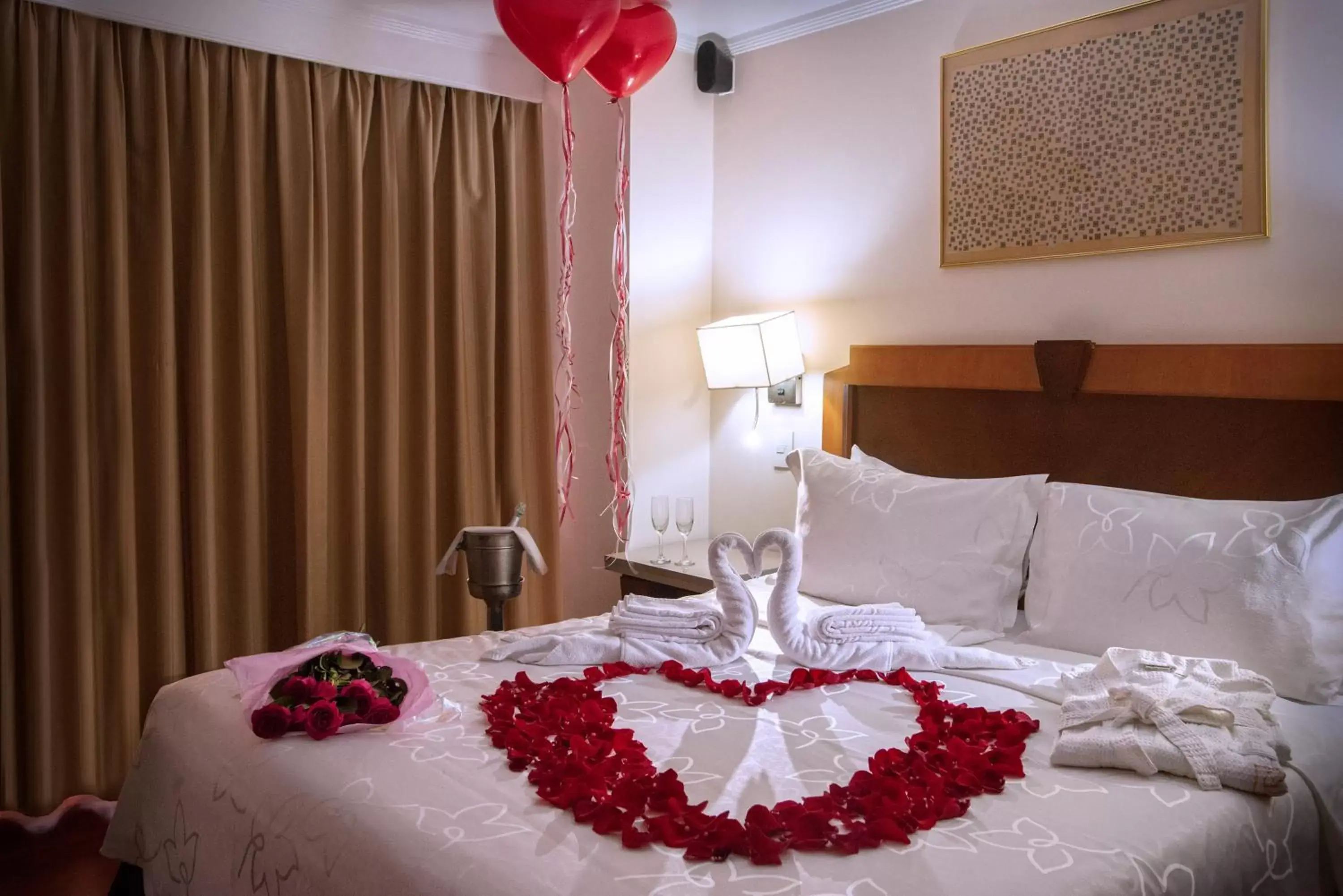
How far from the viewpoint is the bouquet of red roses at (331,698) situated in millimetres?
1814

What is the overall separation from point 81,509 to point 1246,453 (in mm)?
3000

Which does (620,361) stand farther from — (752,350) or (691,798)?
(691,798)

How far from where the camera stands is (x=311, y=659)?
199 cm

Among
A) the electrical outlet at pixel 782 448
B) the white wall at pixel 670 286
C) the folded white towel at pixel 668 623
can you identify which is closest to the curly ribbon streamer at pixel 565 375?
the white wall at pixel 670 286

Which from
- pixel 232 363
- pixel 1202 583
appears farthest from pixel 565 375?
pixel 1202 583

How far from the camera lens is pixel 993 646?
→ 2.39 meters

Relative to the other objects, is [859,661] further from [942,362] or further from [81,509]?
[81,509]

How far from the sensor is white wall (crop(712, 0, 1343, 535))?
7.72ft

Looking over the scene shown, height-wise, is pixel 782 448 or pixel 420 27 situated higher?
pixel 420 27

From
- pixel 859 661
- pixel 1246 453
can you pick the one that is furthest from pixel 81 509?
pixel 1246 453

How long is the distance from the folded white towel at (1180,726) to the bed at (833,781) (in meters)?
0.03

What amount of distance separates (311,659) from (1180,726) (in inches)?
61.8

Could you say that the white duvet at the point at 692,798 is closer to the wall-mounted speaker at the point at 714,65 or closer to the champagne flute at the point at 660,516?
the champagne flute at the point at 660,516

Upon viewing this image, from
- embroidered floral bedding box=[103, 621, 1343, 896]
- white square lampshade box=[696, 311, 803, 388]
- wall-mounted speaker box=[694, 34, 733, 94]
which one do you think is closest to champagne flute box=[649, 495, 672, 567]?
white square lampshade box=[696, 311, 803, 388]
